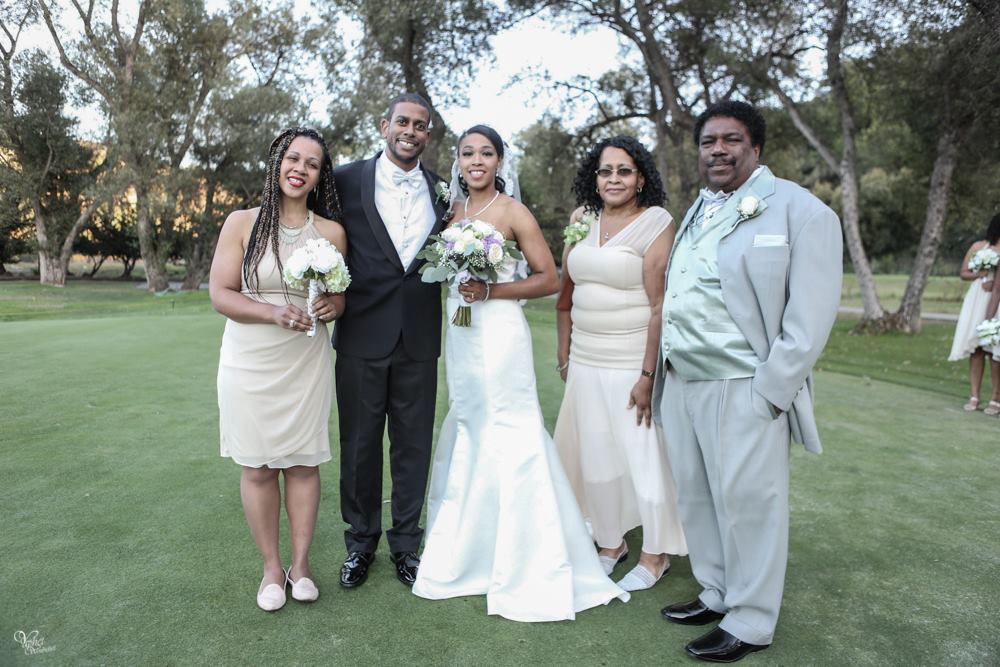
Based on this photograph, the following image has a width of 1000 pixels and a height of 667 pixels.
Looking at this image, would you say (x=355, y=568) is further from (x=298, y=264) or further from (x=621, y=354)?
(x=621, y=354)

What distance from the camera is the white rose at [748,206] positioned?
9.58 feet

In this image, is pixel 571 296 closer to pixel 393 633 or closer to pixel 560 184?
pixel 393 633

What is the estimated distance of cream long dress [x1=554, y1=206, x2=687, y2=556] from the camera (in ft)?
12.2

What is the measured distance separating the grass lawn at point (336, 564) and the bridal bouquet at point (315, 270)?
1.39 metres

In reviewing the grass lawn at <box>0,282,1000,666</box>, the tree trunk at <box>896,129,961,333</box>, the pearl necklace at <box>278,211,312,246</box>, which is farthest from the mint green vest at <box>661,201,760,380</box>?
the tree trunk at <box>896,129,961,333</box>

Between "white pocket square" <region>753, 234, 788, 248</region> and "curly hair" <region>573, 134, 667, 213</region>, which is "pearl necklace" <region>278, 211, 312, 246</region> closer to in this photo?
"curly hair" <region>573, 134, 667, 213</region>

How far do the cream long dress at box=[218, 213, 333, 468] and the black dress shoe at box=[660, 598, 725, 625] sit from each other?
1930mm

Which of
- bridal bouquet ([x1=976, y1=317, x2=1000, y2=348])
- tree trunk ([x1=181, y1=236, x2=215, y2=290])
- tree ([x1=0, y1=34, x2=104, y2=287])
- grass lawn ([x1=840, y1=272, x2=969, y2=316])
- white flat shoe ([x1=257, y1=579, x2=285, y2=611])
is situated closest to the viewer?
white flat shoe ([x1=257, y1=579, x2=285, y2=611])

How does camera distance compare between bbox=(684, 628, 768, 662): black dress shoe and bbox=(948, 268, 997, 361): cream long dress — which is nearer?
bbox=(684, 628, 768, 662): black dress shoe

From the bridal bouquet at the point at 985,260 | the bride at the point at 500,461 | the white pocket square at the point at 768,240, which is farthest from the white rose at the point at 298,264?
the bridal bouquet at the point at 985,260

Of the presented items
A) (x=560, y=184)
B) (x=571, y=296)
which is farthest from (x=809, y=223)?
(x=560, y=184)

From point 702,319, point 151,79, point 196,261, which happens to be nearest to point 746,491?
point 702,319

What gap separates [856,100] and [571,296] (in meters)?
22.7

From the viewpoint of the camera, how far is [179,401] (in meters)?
6.81
